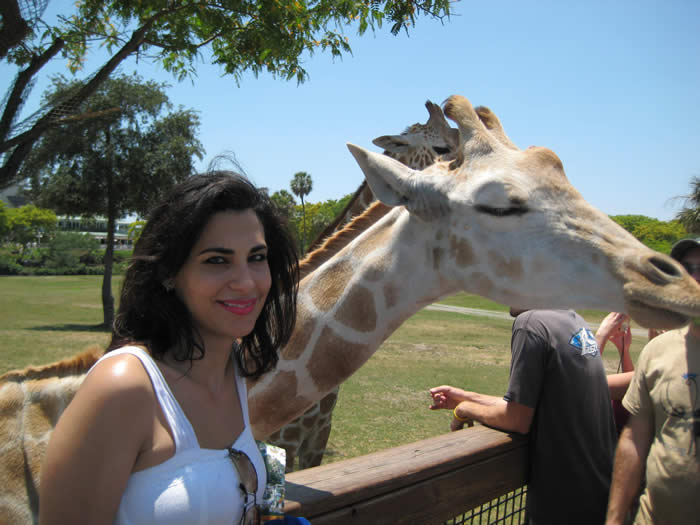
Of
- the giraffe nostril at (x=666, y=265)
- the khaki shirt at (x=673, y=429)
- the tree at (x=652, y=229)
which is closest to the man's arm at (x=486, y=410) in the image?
the khaki shirt at (x=673, y=429)

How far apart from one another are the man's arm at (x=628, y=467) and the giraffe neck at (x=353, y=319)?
1249mm

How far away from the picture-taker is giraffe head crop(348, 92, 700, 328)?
2.15 metres

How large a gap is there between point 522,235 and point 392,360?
39.1 feet

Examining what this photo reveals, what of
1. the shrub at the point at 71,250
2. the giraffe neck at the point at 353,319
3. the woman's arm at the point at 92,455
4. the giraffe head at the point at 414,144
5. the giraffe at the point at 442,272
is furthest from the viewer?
the shrub at the point at 71,250

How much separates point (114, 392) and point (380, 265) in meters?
1.74

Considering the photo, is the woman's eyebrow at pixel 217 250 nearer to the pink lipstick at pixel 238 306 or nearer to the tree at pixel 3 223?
the pink lipstick at pixel 238 306

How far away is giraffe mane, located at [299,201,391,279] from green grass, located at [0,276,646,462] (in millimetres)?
1063

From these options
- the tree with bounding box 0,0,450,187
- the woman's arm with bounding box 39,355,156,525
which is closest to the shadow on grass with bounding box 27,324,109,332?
the tree with bounding box 0,0,450,187

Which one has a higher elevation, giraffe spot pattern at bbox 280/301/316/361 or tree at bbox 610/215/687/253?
tree at bbox 610/215/687/253

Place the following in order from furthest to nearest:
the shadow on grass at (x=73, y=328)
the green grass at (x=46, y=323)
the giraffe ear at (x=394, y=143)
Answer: the shadow on grass at (x=73, y=328), the green grass at (x=46, y=323), the giraffe ear at (x=394, y=143)

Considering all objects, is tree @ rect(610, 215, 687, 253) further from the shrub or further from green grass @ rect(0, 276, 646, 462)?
the shrub

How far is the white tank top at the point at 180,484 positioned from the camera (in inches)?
48.1

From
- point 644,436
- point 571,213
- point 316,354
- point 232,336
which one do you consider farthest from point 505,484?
point 232,336

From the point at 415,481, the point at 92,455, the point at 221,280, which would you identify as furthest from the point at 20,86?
the point at 415,481
